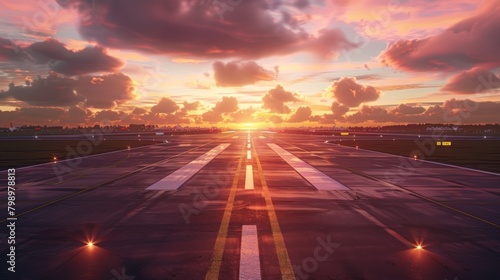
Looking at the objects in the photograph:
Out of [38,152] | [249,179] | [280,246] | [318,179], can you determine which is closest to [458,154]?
[318,179]

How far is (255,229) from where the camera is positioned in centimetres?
848

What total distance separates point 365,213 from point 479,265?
3.92 meters

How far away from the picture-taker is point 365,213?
10203 mm

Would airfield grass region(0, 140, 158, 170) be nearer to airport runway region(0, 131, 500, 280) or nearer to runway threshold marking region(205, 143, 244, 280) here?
airport runway region(0, 131, 500, 280)

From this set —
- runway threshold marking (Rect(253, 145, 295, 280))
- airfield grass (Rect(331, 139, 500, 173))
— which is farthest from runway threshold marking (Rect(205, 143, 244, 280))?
airfield grass (Rect(331, 139, 500, 173))

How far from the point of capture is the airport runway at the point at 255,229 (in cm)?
620

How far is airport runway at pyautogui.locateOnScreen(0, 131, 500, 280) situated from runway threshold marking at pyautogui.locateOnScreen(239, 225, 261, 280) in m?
0.02

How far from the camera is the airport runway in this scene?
6199 millimetres

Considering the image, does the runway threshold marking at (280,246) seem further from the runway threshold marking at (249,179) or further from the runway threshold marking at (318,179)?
the runway threshold marking at (318,179)

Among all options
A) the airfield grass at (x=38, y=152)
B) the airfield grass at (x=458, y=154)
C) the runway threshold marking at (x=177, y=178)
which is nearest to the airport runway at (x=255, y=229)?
the runway threshold marking at (x=177, y=178)

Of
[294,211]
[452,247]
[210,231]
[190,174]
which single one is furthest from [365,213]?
[190,174]

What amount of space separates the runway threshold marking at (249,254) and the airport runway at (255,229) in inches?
0.8

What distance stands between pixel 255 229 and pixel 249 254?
66.3 inches

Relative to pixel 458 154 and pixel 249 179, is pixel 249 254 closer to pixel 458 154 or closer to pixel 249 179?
pixel 249 179
